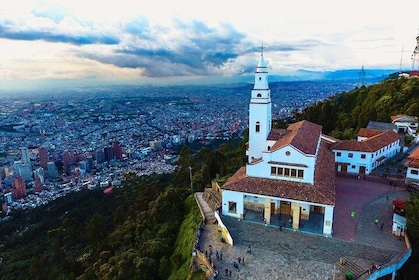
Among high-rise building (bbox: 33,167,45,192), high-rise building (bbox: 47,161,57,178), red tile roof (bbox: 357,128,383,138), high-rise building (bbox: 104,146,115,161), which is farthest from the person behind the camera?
high-rise building (bbox: 104,146,115,161)

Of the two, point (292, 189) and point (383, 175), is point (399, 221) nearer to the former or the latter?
point (292, 189)

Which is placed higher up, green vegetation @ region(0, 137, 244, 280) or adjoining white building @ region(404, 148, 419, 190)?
adjoining white building @ region(404, 148, 419, 190)

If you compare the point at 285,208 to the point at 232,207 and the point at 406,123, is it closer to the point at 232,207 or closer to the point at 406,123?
the point at 232,207

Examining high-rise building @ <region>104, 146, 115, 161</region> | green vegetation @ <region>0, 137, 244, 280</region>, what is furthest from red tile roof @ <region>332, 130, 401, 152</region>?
high-rise building @ <region>104, 146, 115, 161</region>

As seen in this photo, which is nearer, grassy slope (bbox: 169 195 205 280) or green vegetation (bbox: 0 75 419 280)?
grassy slope (bbox: 169 195 205 280)

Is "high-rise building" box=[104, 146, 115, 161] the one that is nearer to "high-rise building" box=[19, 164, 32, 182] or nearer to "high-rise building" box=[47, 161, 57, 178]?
"high-rise building" box=[47, 161, 57, 178]

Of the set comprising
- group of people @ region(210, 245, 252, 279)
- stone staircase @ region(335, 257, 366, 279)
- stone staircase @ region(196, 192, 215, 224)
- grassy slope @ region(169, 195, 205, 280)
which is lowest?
grassy slope @ region(169, 195, 205, 280)
